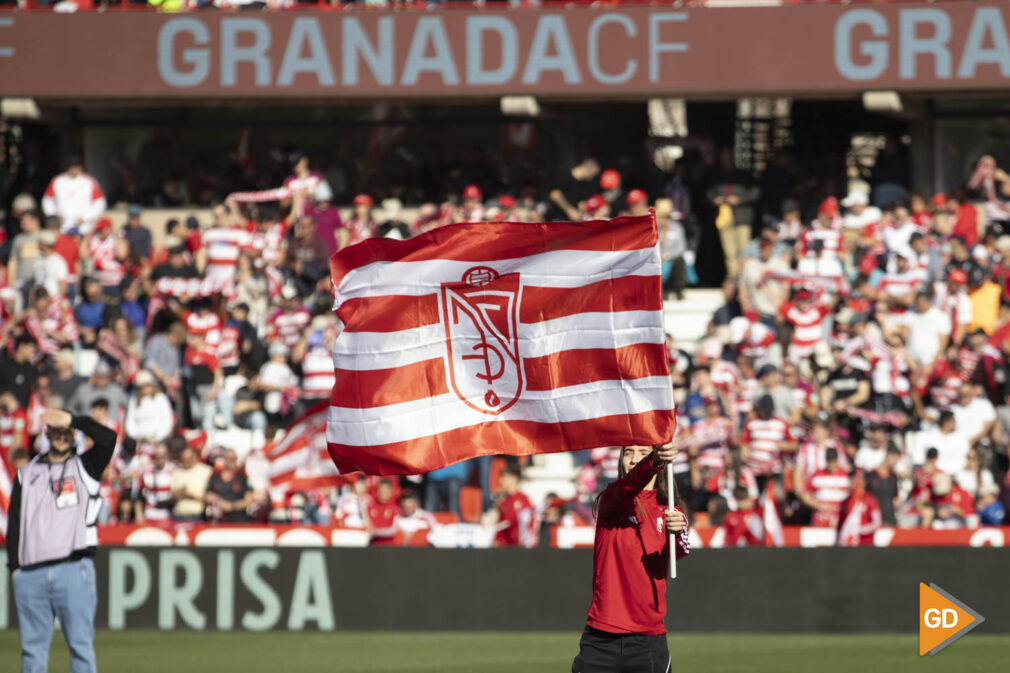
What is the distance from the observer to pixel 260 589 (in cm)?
1686

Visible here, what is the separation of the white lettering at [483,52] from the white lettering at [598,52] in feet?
3.21

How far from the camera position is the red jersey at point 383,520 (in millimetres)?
17125

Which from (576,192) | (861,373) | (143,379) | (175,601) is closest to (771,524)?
(861,373)

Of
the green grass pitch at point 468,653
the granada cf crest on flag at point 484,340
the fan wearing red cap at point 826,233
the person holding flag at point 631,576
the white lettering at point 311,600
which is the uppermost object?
the fan wearing red cap at point 826,233

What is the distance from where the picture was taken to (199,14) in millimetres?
22688

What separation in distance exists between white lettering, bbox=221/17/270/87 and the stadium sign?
0.04 ft

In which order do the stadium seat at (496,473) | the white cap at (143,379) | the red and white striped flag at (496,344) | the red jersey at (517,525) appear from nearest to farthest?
the red and white striped flag at (496,344) → the red jersey at (517,525) → the stadium seat at (496,473) → the white cap at (143,379)

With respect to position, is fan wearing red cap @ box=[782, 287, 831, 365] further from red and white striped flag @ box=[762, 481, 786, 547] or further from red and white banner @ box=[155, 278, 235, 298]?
red and white banner @ box=[155, 278, 235, 298]

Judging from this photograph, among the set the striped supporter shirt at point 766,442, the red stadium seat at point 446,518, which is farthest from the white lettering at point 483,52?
the red stadium seat at point 446,518

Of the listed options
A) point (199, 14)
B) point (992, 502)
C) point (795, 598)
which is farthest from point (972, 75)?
A: point (199, 14)

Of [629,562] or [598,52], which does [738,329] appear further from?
[629,562]

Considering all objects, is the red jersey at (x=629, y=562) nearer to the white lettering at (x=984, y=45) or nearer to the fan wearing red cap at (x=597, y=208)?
the fan wearing red cap at (x=597, y=208)

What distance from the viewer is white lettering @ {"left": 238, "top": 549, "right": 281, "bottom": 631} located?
16.8 metres

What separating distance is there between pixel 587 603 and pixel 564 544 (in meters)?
0.68
